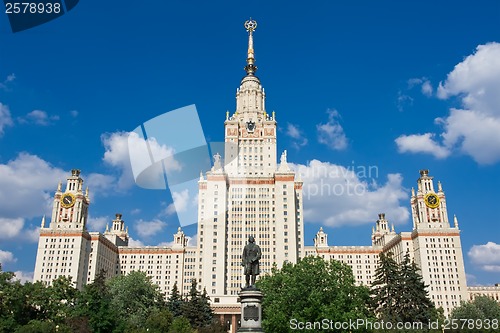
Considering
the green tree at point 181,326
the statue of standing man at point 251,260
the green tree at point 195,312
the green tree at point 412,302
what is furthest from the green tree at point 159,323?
the statue of standing man at point 251,260

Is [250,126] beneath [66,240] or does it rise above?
above

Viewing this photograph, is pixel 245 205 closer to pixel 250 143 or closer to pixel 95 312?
pixel 250 143

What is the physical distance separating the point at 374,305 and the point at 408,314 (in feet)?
14.8

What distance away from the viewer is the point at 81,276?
132 m

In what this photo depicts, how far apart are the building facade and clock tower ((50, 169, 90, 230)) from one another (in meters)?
0.29

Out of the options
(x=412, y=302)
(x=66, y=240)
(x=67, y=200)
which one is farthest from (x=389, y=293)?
(x=67, y=200)

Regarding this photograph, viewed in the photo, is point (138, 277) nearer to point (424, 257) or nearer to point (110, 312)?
point (110, 312)

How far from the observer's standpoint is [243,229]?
136125mm

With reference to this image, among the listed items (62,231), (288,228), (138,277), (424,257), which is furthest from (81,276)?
(424,257)

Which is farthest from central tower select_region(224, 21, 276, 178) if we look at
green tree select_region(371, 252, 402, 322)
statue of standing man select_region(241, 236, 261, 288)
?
statue of standing man select_region(241, 236, 261, 288)

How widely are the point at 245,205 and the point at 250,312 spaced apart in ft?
352

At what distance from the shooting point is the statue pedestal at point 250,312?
103ft

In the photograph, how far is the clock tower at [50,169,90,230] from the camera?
449 ft

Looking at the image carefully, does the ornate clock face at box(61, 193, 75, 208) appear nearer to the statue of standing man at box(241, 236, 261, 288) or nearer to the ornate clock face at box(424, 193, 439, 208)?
the ornate clock face at box(424, 193, 439, 208)
